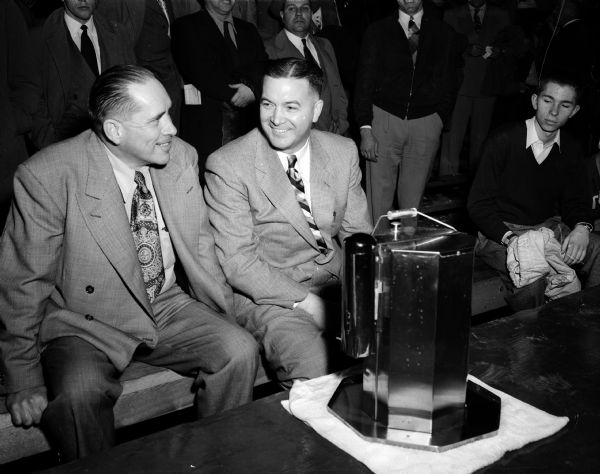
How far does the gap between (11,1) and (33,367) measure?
2275 mm

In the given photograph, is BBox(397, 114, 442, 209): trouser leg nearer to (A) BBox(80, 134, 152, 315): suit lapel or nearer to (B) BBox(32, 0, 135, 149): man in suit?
(B) BBox(32, 0, 135, 149): man in suit

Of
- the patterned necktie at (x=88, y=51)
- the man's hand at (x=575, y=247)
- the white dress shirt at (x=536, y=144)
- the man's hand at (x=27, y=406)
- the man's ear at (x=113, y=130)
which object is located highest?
the patterned necktie at (x=88, y=51)

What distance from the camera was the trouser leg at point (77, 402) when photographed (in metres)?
1.76

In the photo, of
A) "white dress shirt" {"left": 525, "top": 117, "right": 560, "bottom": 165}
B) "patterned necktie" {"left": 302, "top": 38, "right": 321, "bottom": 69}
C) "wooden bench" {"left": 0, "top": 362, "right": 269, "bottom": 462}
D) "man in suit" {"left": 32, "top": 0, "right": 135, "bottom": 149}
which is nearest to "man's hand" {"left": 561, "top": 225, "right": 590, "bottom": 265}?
"white dress shirt" {"left": 525, "top": 117, "right": 560, "bottom": 165}

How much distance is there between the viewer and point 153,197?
2.21m

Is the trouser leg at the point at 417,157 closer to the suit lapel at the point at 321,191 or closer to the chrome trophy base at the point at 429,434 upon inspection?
the suit lapel at the point at 321,191

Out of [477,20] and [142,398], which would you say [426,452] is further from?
[477,20]

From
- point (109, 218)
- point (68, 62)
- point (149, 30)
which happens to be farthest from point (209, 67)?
point (109, 218)

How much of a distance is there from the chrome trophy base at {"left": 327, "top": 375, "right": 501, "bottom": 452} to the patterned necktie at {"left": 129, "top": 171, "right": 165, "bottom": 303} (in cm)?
106

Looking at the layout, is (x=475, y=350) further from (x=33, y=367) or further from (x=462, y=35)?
(x=462, y=35)

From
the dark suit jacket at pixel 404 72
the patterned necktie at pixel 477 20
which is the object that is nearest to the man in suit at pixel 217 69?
the dark suit jacket at pixel 404 72

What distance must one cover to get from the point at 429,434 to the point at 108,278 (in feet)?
4.14

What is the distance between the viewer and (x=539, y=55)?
5.06 m

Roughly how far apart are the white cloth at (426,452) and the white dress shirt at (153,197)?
1.03 m
